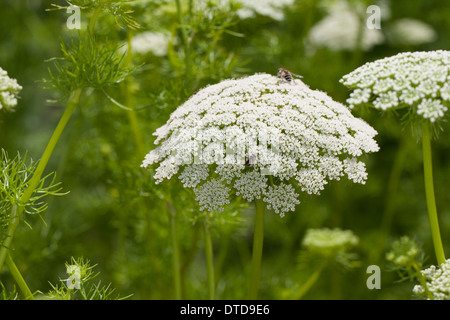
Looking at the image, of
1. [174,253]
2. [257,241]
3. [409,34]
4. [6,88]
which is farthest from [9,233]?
[409,34]

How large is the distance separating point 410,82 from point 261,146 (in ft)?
1.99

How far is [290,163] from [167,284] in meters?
1.91

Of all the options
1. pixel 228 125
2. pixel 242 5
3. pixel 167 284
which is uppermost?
pixel 242 5

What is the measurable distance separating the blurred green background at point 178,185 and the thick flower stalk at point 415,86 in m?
0.38

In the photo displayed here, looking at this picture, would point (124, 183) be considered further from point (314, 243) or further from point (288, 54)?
point (288, 54)

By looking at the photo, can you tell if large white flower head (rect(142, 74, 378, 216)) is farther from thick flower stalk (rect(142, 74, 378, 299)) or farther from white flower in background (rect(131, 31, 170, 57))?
white flower in background (rect(131, 31, 170, 57))

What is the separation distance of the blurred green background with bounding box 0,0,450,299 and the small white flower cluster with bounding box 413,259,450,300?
476 millimetres

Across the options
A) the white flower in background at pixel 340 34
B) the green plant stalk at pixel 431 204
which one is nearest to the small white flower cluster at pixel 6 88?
the green plant stalk at pixel 431 204

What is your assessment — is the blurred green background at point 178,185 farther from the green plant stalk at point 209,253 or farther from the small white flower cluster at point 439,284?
the small white flower cluster at point 439,284

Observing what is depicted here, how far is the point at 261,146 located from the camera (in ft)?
5.66

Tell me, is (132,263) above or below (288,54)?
below
